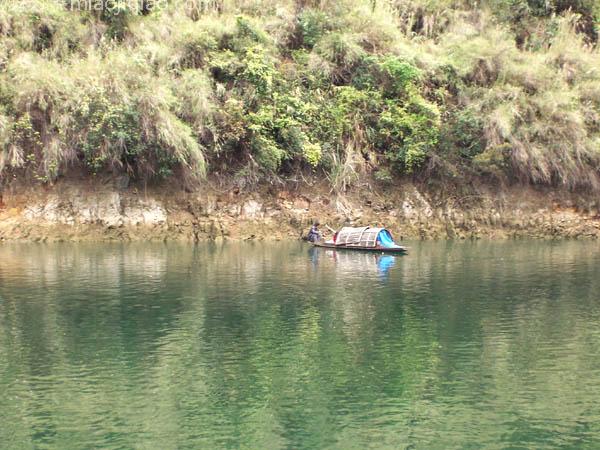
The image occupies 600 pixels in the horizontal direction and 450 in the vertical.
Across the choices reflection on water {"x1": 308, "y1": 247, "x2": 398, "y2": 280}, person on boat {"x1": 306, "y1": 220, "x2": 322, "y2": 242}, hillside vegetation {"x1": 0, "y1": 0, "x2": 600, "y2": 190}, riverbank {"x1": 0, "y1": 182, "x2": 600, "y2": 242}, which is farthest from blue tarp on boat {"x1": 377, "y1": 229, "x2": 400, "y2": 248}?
hillside vegetation {"x1": 0, "y1": 0, "x2": 600, "y2": 190}

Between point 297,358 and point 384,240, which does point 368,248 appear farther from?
point 297,358

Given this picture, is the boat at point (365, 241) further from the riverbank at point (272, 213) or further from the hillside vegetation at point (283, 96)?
the hillside vegetation at point (283, 96)

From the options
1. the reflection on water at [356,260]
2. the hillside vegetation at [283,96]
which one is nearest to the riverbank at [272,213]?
the hillside vegetation at [283,96]

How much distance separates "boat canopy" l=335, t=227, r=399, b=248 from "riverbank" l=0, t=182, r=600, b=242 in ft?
16.3

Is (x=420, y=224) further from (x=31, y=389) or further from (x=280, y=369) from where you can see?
(x=31, y=389)

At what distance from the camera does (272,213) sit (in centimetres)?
4416

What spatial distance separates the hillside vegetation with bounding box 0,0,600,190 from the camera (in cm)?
4162

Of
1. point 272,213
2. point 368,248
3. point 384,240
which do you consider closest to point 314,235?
point 272,213

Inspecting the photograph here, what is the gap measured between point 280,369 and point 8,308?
33.0 feet

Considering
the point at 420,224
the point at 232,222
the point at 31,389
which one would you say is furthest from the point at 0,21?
the point at 31,389

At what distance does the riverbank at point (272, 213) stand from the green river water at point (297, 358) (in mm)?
11295

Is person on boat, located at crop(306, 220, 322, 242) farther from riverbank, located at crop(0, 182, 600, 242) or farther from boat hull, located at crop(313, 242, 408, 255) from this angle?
riverbank, located at crop(0, 182, 600, 242)

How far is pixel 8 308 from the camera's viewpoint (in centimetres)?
2192

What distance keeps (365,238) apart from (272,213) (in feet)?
26.0
